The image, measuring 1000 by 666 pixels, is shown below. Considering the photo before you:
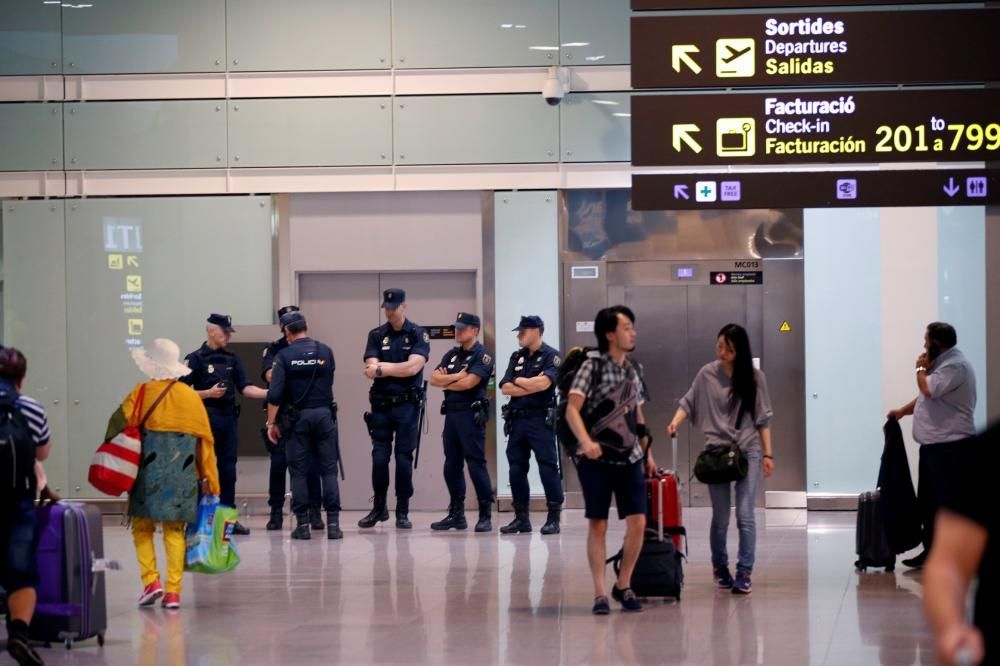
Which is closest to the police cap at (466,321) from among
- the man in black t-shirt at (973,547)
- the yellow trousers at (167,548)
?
the yellow trousers at (167,548)

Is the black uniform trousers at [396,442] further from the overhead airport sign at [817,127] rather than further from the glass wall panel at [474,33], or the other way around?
the overhead airport sign at [817,127]

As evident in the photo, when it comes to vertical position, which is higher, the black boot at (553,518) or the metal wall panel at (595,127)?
the metal wall panel at (595,127)

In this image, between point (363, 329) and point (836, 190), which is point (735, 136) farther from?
point (363, 329)

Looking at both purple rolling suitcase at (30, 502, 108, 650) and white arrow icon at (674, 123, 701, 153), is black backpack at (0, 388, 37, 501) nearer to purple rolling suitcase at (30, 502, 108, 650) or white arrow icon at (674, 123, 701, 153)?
purple rolling suitcase at (30, 502, 108, 650)

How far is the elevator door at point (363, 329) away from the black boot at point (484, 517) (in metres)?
2.01

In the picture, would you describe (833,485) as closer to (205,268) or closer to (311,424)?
(311,424)

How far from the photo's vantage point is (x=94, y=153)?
1426 centimetres

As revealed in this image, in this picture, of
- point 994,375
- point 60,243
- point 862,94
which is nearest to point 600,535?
point 994,375

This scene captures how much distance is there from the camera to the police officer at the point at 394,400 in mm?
12359

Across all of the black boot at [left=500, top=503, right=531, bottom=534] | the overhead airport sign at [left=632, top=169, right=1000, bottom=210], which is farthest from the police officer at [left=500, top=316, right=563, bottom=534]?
the overhead airport sign at [left=632, top=169, right=1000, bottom=210]

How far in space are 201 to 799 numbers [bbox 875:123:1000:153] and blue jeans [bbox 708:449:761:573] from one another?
226 centimetres

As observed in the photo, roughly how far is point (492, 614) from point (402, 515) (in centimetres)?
484

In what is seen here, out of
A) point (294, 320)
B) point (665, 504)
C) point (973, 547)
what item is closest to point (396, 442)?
point (294, 320)

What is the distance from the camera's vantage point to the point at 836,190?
24.0 feet
